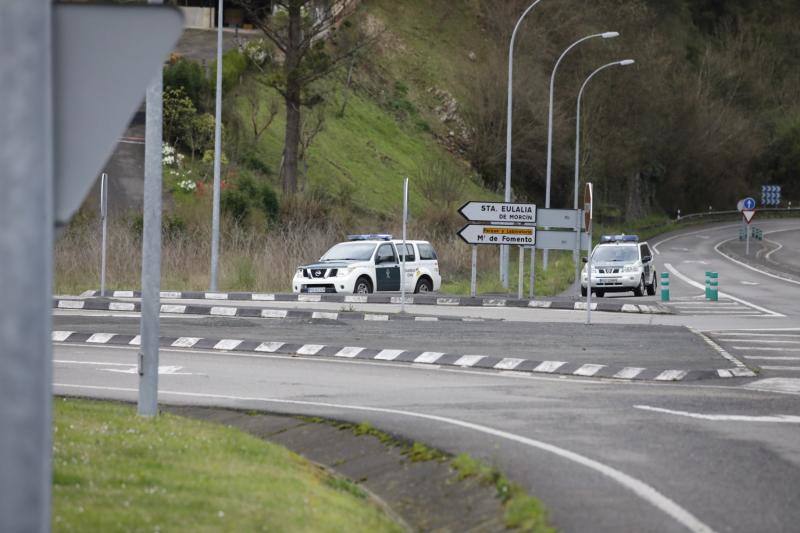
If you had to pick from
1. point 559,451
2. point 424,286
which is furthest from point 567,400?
point 424,286

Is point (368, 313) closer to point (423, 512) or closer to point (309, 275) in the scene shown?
point (309, 275)

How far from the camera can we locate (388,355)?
18.3 meters

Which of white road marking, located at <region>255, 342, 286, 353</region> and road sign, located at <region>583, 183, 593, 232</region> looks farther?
road sign, located at <region>583, 183, 593, 232</region>

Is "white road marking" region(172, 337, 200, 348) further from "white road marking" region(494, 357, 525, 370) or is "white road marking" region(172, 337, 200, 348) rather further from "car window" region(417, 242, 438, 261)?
"car window" region(417, 242, 438, 261)

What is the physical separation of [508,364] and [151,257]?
7.46m

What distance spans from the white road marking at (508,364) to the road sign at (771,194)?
9055 cm

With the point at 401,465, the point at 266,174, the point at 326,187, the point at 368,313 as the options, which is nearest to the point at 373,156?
the point at 326,187

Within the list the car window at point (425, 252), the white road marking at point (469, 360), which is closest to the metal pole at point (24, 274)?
the white road marking at point (469, 360)

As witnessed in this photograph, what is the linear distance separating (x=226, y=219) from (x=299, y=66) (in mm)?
6649

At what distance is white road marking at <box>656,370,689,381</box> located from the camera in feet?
53.1

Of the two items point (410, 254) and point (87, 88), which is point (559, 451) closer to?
point (87, 88)

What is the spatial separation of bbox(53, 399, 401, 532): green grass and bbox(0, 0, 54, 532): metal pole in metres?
2.65

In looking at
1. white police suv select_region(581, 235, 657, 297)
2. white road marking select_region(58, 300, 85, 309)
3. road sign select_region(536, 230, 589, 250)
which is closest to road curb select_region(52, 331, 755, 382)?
white road marking select_region(58, 300, 85, 309)

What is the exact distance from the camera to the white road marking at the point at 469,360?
57.3 feet
